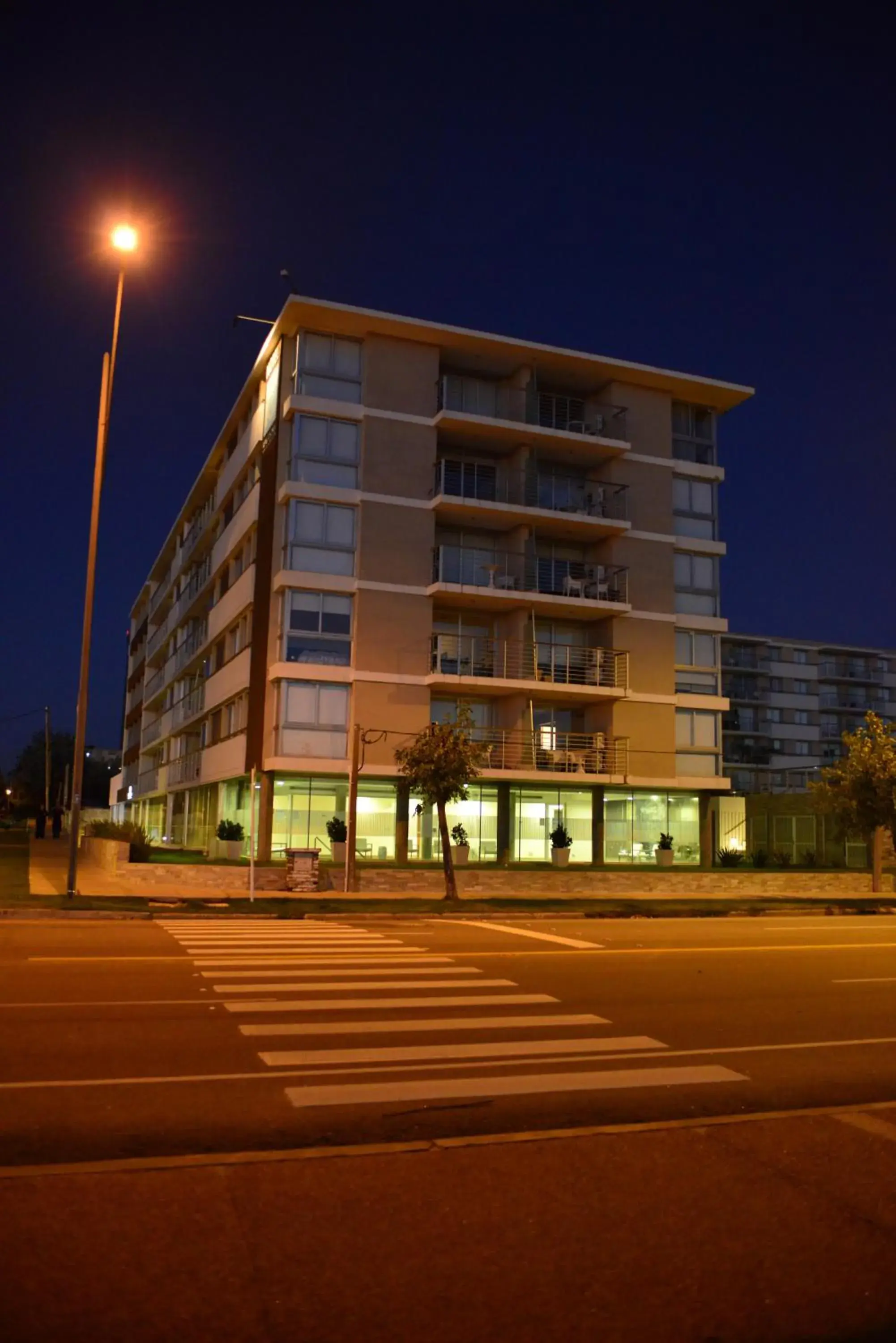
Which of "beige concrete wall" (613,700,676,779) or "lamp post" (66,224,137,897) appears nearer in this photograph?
"lamp post" (66,224,137,897)

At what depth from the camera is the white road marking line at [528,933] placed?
712 inches

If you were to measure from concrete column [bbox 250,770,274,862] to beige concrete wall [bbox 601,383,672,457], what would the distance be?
60.4ft

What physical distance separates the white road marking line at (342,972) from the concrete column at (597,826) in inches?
1082

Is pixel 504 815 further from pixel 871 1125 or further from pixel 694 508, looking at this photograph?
pixel 871 1125

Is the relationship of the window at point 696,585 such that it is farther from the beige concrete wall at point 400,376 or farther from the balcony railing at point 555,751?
the beige concrete wall at point 400,376

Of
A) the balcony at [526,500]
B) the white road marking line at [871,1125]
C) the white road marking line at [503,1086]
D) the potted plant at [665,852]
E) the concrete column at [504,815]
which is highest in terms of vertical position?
the balcony at [526,500]

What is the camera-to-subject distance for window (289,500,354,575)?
37.7 meters

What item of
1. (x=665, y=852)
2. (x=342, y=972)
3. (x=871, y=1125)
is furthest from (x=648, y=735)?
(x=871, y=1125)

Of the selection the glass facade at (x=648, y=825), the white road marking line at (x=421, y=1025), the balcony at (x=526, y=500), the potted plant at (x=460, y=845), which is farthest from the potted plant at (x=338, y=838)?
the white road marking line at (x=421, y=1025)

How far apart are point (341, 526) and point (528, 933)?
20.8m

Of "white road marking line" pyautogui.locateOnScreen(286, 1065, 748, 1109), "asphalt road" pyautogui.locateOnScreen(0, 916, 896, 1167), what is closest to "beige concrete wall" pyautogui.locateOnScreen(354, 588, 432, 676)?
"asphalt road" pyautogui.locateOnScreen(0, 916, 896, 1167)

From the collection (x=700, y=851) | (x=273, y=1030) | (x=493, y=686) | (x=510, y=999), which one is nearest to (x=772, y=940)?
(x=510, y=999)

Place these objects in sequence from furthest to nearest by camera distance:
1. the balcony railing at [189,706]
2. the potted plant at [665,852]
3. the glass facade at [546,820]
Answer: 1. the balcony railing at [189,706]
2. the potted plant at [665,852]
3. the glass facade at [546,820]

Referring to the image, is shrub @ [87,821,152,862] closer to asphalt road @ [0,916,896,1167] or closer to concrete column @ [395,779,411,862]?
concrete column @ [395,779,411,862]
